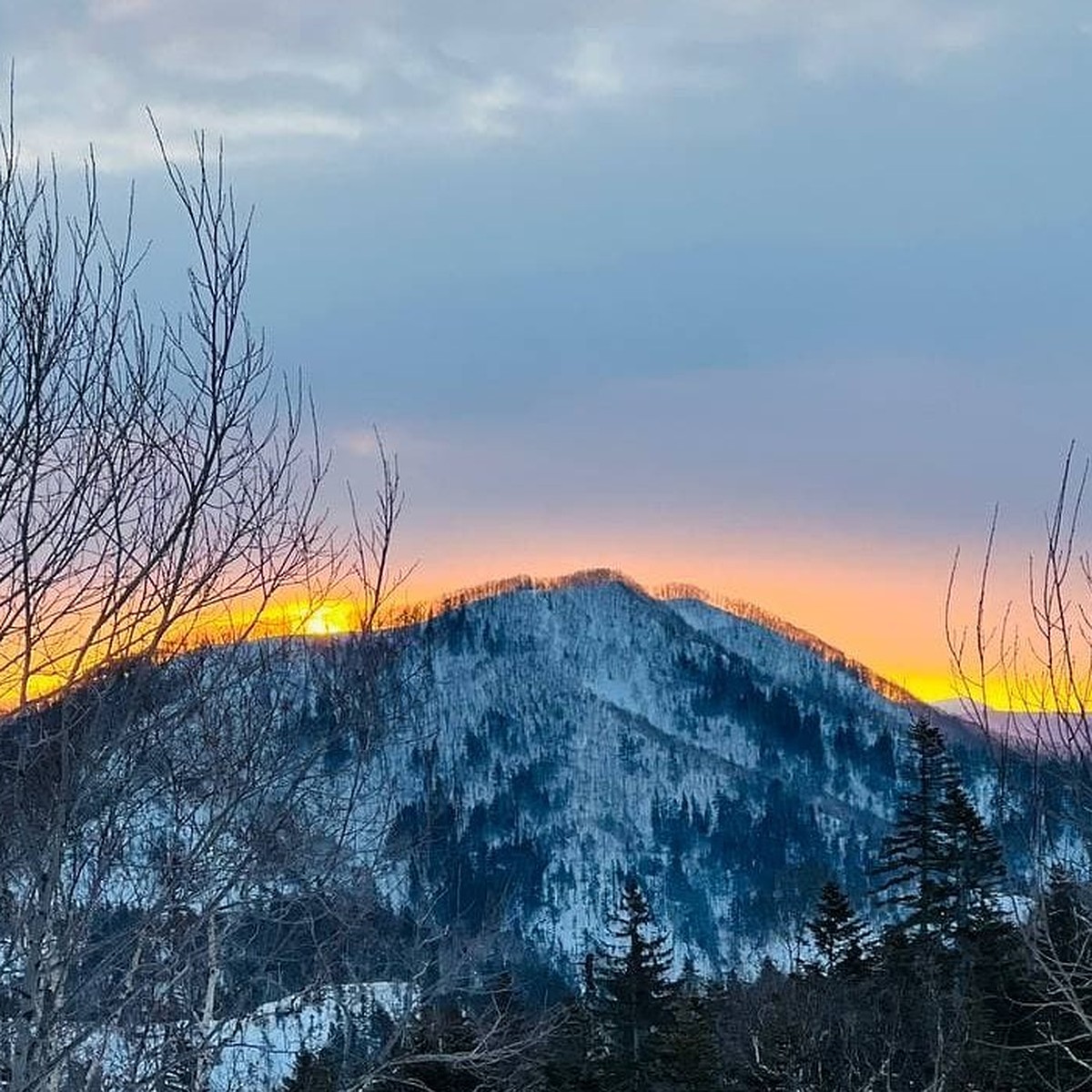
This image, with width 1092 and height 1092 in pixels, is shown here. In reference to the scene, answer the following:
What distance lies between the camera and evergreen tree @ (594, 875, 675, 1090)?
90.5ft

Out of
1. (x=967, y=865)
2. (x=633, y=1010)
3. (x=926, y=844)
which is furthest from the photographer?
(x=926, y=844)

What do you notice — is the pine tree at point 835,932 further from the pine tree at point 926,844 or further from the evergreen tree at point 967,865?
the evergreen tree at point 967,865

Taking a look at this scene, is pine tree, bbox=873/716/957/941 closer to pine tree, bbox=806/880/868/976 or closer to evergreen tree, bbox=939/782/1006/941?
evergreen tree, bbox=939/782/1006/941

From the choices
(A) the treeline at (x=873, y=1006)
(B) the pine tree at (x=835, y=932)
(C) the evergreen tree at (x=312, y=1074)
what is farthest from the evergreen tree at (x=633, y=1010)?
(C) the evergreen tree at (x=312, y=1074)

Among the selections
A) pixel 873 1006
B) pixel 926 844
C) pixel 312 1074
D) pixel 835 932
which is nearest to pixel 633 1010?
pixel 873 1006

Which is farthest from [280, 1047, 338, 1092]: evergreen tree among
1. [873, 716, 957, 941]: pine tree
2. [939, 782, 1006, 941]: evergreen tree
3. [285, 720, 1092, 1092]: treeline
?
[939, 782, 1006, 941]: evergreen tree

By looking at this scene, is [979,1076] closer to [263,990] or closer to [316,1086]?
[316,1086]

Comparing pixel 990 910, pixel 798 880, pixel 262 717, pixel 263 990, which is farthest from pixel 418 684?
pixel 798 880

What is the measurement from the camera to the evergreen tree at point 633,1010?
27.6 m

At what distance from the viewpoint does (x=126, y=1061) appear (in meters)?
A: 6.83

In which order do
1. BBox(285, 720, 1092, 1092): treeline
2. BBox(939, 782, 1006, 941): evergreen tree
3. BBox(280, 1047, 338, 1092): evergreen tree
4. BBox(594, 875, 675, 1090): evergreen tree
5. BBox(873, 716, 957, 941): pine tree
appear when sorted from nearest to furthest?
BBox(280, 1047, 338, 1092): evergreen tree, BBox(285, 720, 1092, 1092): treeline, BBox(594, 875, 675, 1090): evergreen tree, BBox(939, 782, 1006, 941): evergreen tree, BBox(873, 716, 957, 941): pine tree

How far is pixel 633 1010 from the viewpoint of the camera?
28.6m

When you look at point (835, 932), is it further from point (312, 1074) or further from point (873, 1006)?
point (312, 1074)

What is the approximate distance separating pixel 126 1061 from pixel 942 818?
24.8m
